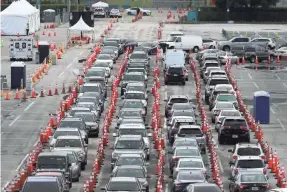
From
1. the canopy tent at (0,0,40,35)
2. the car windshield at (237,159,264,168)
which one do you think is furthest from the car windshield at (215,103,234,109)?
the canopy tent at (0,0,40,35)

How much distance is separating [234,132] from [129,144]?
599 cm

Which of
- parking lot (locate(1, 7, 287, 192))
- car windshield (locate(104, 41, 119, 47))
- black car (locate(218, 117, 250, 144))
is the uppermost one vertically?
car windshield (locate(104, 41, 119, 47))

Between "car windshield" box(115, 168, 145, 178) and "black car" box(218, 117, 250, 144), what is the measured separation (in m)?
10.7

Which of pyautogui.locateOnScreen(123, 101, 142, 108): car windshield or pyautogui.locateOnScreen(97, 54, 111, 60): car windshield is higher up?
pyautogui.locateOnScreen(97, 54, 111, 60): car windshield

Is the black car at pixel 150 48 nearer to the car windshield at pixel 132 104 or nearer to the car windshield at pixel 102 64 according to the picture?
the car windshield at pixel 102 64

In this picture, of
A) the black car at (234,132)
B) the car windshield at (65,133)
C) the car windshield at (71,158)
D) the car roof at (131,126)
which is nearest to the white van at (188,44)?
the black car at (234,132)

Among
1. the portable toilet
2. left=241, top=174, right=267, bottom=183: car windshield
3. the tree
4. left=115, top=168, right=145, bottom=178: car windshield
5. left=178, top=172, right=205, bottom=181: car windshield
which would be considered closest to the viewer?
left=241, top=174, right=267, bottom=183: car windshield

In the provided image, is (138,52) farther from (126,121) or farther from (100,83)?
(126,121)

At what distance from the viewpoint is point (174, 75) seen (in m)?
63.4

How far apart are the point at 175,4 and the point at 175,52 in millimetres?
79468

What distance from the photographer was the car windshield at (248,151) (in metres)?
38.8

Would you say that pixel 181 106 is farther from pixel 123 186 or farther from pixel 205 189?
Result: pixel 205 189

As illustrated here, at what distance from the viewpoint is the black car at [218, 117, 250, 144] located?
1751 inches

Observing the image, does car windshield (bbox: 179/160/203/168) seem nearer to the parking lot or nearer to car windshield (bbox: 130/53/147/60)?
the parking lot
